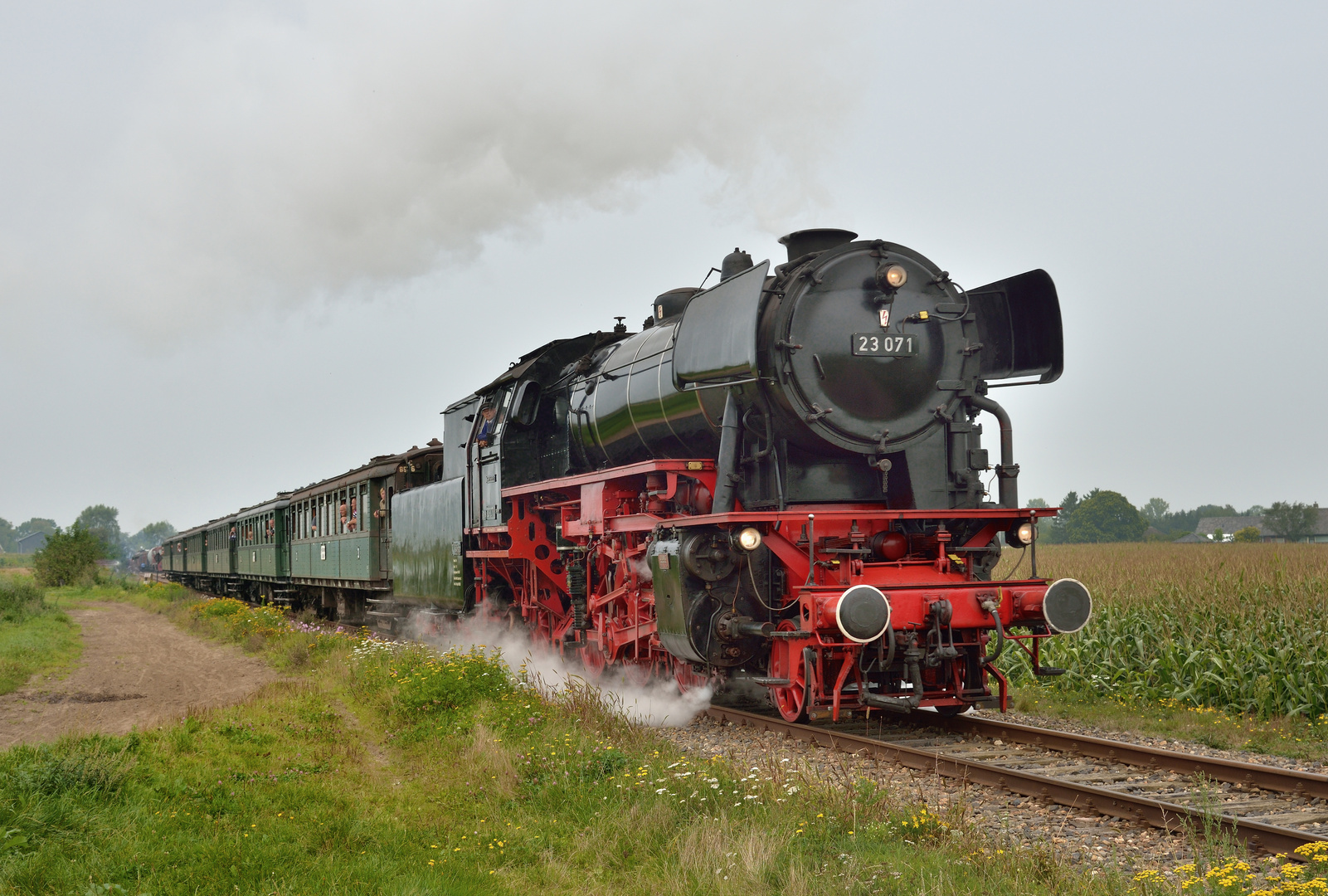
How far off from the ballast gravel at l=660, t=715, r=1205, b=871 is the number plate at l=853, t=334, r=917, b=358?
9.43ft

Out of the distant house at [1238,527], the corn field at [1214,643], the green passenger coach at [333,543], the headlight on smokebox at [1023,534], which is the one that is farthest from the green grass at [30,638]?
the distant house at [1238,527]

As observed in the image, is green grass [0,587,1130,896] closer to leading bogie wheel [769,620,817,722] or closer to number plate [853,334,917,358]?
leading bogie wheel [769,620,817,722]

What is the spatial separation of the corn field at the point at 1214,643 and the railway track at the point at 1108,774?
9.09 feet

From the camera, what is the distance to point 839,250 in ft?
25.1

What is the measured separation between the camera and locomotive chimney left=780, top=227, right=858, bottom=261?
797 centimetres

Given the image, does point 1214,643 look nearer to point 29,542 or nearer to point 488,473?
point 488,473

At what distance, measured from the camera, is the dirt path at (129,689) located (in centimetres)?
908

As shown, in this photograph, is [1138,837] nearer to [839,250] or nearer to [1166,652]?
[839,250]

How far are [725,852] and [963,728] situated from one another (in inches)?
150

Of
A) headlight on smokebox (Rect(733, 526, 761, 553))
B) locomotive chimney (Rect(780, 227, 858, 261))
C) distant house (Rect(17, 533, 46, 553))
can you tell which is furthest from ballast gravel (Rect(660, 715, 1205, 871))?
distant house (Rect(17, 533, 46, 553))

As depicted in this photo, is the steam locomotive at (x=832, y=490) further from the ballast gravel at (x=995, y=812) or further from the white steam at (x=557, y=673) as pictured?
the ballast gravel at (x=995, y=812)

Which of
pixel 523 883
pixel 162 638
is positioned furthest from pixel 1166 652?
pixel 162 638

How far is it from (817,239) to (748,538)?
2501mm

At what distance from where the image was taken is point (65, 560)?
1752 inches
